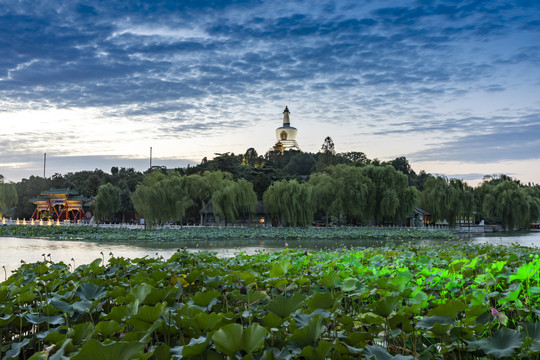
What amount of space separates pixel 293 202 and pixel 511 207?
1587cm

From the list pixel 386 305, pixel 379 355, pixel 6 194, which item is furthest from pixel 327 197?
pixel 379 355

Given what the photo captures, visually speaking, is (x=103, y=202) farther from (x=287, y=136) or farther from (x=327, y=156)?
(x=287, y=136)

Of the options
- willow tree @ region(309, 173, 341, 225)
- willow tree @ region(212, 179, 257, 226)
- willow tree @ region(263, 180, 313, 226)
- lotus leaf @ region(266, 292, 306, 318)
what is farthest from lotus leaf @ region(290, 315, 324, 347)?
willow tree @ region(309, 173, 341, 225)

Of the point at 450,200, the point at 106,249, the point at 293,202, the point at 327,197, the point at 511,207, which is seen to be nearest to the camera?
the point at 106,249

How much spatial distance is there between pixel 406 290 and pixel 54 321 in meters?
2.13

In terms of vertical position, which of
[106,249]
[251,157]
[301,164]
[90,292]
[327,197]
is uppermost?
[251,157]

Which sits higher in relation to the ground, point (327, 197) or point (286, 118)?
point (286, 118)

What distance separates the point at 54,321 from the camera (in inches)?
103

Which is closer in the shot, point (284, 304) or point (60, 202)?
point (284, 304)

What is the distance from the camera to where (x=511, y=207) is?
3328 cm

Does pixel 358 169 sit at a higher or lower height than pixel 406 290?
higher

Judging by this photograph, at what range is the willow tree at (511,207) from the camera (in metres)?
33.2

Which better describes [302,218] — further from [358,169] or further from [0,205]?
[0,205]

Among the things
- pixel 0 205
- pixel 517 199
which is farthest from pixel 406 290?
pixel 0 205
